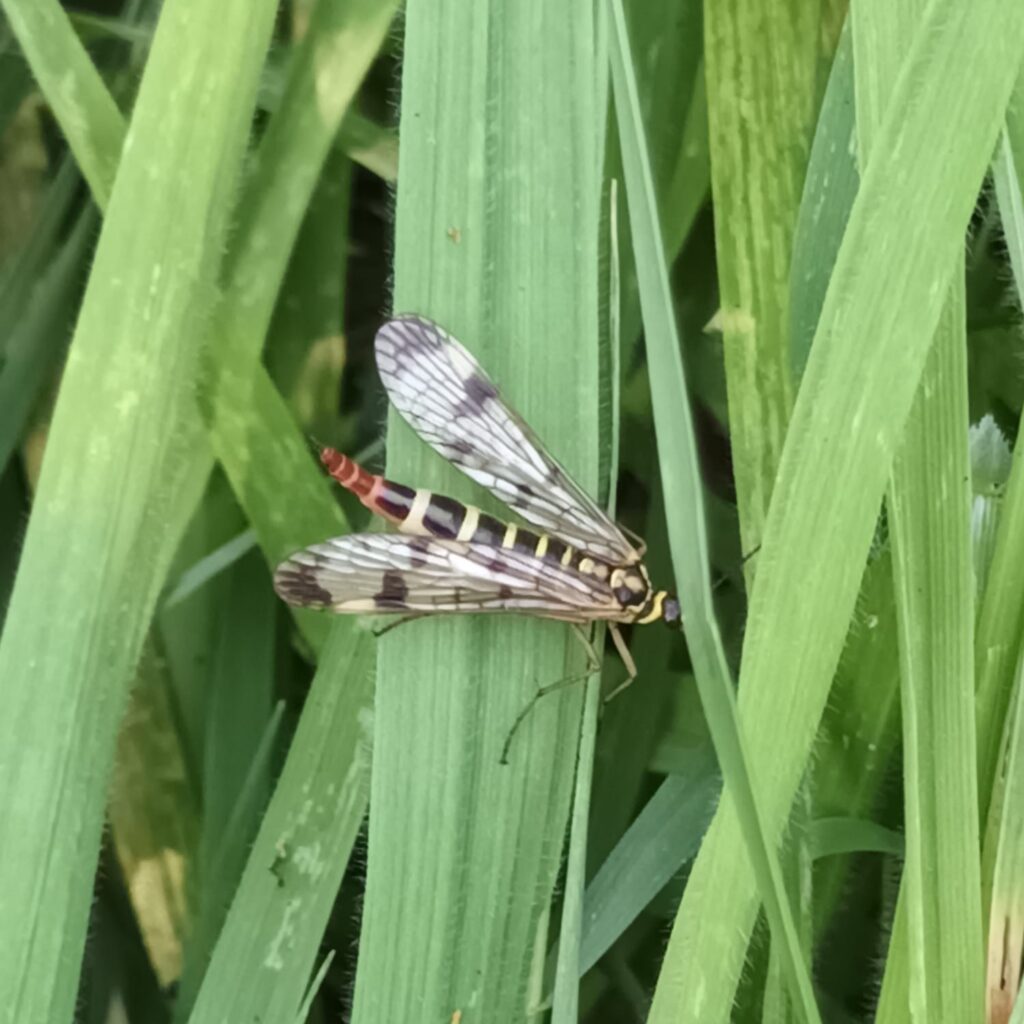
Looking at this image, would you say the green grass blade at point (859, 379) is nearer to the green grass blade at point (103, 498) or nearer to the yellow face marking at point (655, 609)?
the yellow face marking at point (655, 609)

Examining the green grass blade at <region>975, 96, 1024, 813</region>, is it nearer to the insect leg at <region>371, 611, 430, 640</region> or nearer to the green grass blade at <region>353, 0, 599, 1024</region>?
the green grass blade at <region>353, 0, 599, 1024</region>

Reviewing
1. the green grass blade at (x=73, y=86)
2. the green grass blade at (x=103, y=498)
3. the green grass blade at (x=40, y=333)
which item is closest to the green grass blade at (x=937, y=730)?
the green grass blade at (x=103, y=498)

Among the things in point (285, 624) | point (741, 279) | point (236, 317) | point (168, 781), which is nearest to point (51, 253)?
point (236, 317)

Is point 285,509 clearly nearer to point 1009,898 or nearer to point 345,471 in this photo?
point 345,471

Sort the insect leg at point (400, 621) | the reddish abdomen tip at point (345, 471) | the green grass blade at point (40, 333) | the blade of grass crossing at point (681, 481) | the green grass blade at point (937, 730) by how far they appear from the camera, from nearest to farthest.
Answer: the blade of grass crossing at point (681, 481), the green grass blade at point (937, 730), the insect leg at point (400, 621), the reddish abdomen tip at point (345, 471), the green grass blade at point (40, 333)

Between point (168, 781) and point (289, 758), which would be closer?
point (289, 758)

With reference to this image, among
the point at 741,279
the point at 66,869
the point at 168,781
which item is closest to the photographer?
the point at 66,869

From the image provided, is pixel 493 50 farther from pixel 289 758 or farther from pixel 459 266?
pixel 289 758
